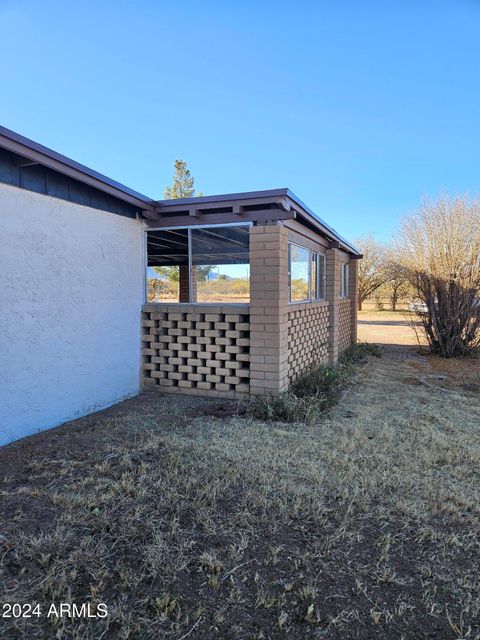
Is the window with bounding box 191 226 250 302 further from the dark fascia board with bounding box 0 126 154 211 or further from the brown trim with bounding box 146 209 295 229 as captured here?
the dark fascia board with bounding box 0 126 154 211

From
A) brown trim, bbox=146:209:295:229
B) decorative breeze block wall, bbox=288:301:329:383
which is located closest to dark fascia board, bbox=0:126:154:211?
brown trim, bbox=146:209:295:229

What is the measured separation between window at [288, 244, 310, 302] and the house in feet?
0.12

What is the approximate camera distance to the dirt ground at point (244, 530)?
6.65 feet

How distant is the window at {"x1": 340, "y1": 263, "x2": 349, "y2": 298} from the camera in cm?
1163

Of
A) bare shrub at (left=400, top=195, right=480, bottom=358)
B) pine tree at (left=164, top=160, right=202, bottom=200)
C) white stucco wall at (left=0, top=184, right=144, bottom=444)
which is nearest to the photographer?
white stucco wall at (left=0, top=184, right=144, bottom=444)

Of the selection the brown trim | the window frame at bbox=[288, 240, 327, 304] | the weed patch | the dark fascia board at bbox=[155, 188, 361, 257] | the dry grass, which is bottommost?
the dry grass

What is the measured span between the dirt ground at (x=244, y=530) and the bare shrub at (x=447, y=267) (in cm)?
671

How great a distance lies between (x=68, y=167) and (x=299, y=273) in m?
4.25

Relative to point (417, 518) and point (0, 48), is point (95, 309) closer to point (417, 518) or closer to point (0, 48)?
point (417, 518)

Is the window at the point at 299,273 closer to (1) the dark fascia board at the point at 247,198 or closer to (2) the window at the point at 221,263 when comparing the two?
(1) the dark fascia board at the point at 247,198

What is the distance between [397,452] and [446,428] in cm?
131

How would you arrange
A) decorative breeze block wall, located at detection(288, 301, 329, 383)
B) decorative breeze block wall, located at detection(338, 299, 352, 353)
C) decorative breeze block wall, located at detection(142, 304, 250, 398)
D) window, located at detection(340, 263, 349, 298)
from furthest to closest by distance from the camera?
window, located at detection(340, 263, 349, 298) → decorative breeze block wall, located at detection(338, 299, 352, 353) → decorative breeze block wall, located at detection(288, 301, 329, 383) → decorative breeze block wall, located at detection(142, 304, 250, 398)

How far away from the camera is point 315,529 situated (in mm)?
2770

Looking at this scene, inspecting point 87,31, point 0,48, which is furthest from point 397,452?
point 87,31
